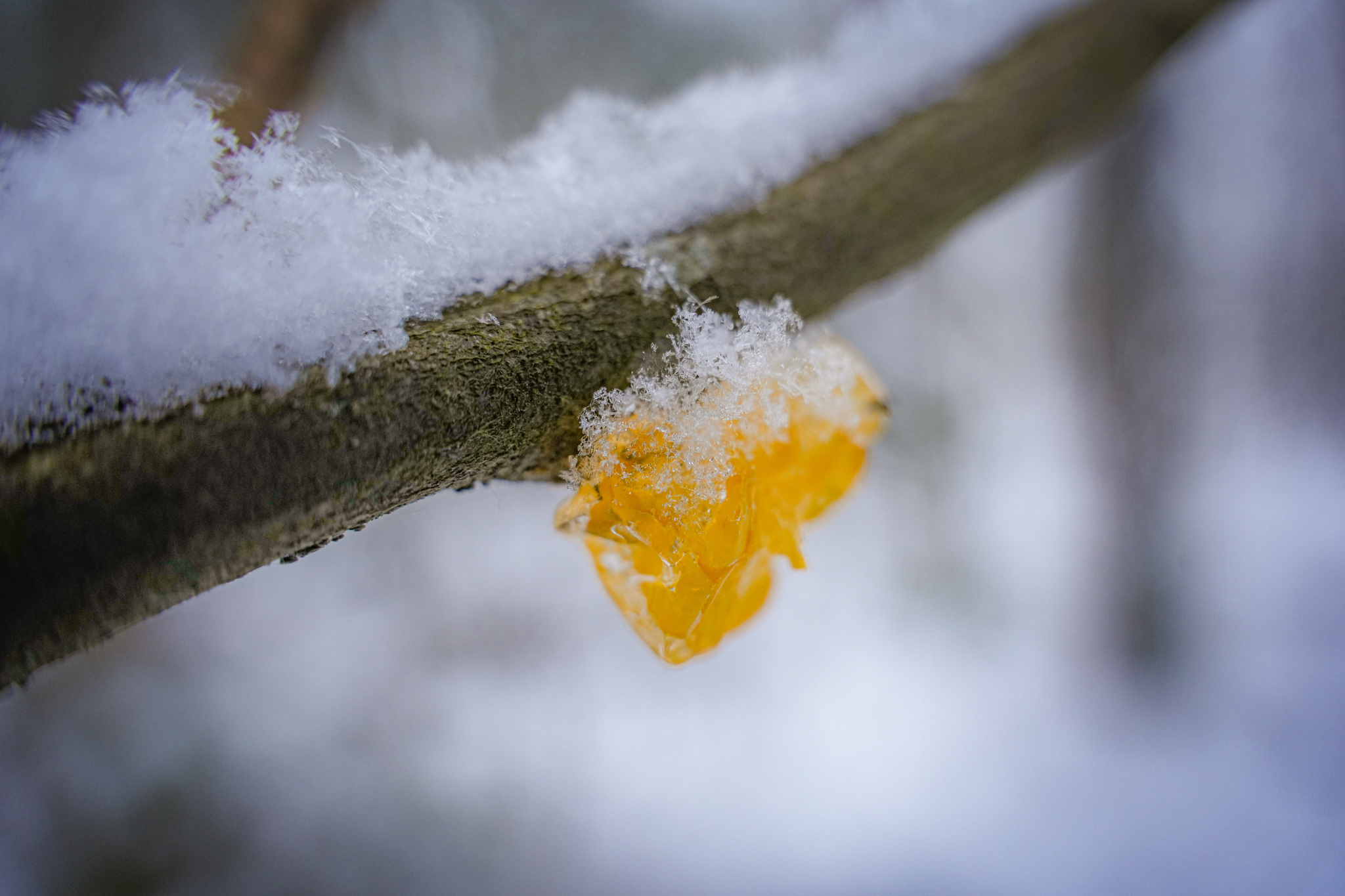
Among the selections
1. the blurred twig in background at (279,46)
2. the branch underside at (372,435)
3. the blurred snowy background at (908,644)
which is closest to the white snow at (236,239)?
the branch underside at (372,435)

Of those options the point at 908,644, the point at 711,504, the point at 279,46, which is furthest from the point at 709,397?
the point at 908,644

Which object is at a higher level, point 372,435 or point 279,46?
point 279,46

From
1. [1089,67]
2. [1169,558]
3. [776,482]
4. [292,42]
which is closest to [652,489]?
[776,482]

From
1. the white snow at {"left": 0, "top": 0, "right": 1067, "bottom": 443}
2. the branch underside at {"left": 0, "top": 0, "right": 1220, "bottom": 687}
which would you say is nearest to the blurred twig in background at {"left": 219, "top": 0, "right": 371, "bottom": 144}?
the white snow at {"left": 0, "top": 0, "right": 1067, "bottom": 443}

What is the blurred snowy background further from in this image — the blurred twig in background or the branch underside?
the branch underside

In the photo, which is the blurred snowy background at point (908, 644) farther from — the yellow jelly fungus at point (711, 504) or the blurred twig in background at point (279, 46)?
the yellow jelly fungus at point (711, 504)

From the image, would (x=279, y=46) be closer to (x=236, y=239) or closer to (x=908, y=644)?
(x=236, y=239)

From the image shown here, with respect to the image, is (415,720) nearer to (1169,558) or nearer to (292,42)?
(292,42)
